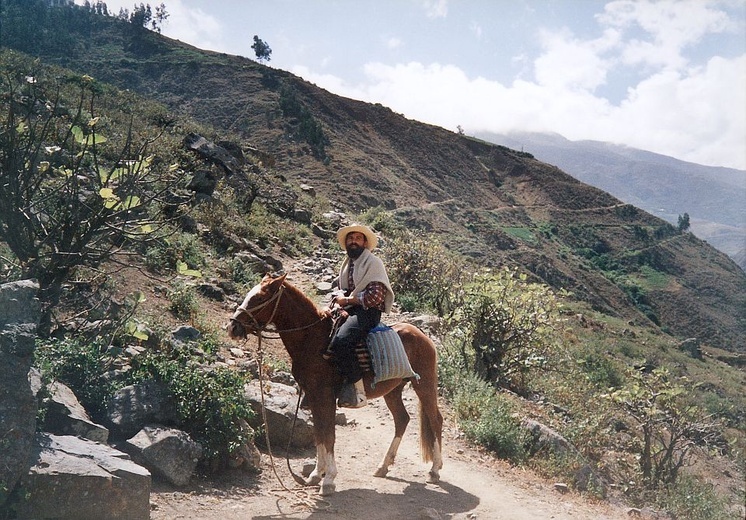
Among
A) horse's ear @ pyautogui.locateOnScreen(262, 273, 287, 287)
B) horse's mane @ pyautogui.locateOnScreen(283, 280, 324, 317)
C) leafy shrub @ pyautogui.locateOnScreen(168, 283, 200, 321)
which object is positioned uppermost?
horse's ear @ pyautogui.locateOnScreen(262, 273, 287, 287)

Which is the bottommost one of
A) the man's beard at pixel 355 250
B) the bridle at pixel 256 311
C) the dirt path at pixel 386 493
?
the dirt path at pixel 386 493

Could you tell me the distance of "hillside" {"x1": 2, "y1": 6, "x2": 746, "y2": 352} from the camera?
158 feet

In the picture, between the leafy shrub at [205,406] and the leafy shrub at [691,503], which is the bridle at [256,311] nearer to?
the leafy shrub at [205,406]

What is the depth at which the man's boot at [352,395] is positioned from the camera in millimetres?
5551

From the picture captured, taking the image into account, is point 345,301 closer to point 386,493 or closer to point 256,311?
point 256,311

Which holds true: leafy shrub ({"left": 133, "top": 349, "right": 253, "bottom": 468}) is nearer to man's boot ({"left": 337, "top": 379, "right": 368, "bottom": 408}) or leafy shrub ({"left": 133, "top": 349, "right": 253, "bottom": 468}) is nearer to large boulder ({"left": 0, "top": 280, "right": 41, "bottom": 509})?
man's boot ({"left": 337, "top": 379, "right": 368, "bottom": 408})

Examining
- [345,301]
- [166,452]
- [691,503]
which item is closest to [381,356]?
[345,301]

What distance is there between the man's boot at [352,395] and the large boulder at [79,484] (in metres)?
2.03

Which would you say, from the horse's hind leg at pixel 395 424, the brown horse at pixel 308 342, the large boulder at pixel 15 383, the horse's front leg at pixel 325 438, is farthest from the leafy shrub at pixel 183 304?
the large boulder at pixel 15 383

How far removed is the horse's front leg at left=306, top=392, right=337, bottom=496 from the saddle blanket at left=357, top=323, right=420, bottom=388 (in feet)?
1.65

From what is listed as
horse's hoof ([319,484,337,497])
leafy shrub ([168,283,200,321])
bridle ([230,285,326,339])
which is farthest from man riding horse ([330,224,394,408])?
leafy shrub ([168,283,200,321])

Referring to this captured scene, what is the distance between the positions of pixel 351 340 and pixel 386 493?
181 cm

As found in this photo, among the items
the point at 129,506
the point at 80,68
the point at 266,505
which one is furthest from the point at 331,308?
the point at 80,68

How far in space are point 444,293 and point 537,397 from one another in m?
4.52
